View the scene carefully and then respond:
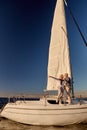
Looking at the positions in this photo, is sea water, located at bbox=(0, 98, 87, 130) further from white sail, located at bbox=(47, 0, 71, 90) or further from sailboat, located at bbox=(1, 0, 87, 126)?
white sail, located at bbox=(47, 0, 71, 90)

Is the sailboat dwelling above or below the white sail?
below

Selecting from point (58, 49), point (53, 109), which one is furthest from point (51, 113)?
point (58, 49)

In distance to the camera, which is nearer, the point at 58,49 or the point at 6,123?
the point at 6,123

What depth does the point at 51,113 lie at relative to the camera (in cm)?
1575

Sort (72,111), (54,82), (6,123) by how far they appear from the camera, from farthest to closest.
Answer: (54,82)
(6,123)
(72,111)

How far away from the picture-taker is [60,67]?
20344 mm

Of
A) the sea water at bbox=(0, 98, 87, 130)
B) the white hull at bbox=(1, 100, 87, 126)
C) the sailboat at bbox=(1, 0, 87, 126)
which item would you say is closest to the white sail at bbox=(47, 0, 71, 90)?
the sailboat at bbox=(1, 0, 87, 126)

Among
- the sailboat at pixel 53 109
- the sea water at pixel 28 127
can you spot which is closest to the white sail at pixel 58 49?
the sailboat at pixel 53 109

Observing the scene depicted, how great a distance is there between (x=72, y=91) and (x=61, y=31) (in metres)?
5.96

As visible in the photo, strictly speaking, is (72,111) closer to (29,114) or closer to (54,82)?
(29,114)

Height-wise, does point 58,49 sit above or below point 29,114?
above

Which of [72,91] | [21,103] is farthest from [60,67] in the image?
[21,103]

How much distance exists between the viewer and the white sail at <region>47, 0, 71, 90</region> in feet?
66.0

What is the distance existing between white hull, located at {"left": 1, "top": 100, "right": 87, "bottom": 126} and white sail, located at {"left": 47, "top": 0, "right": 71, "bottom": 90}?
4218 millimetres
